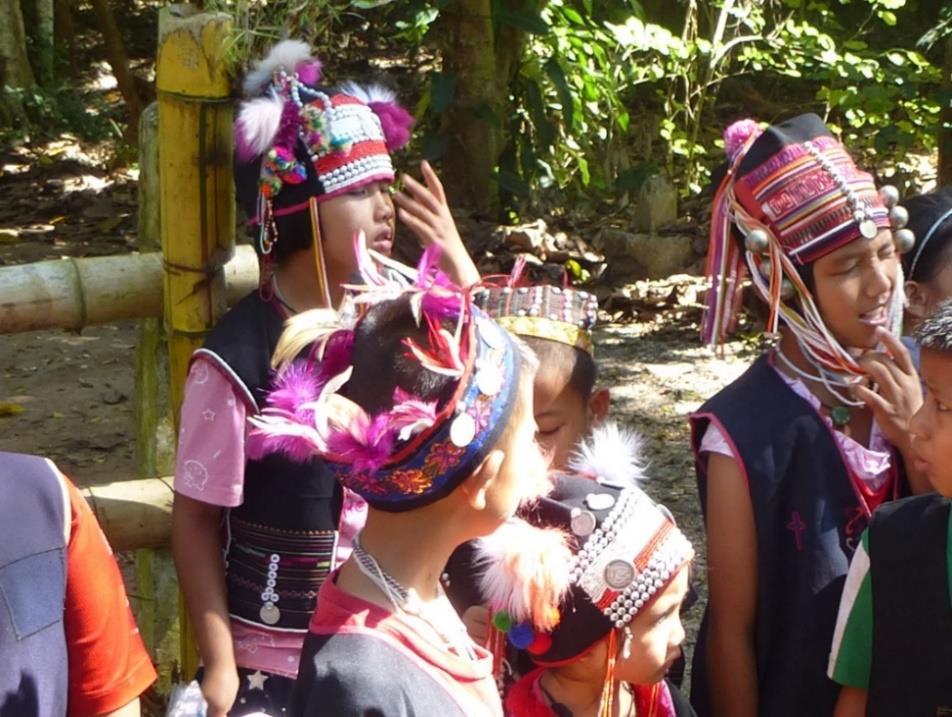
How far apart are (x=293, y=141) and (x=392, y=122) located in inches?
11.9

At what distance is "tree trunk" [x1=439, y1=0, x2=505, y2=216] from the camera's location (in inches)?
292

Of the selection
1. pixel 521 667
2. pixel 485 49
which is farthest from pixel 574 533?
pixel 485 49

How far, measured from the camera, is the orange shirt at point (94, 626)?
2.05m

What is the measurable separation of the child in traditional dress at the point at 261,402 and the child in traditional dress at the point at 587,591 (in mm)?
493

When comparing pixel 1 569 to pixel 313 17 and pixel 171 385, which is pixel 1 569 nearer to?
pixel 171 385

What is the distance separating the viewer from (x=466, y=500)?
75.9 inches

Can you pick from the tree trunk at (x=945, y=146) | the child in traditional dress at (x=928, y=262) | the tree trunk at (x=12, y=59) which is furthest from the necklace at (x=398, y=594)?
the tree trunk at (x=12, y=59)

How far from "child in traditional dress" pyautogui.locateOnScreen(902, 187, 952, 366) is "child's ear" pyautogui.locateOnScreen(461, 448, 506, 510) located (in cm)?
141

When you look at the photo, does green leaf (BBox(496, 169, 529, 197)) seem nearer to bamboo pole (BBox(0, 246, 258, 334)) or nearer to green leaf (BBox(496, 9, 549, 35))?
green leaf (BBox(496, 9, 549, 35))

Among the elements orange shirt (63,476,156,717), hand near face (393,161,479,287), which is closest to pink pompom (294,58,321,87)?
hand near face (393,161,479,287)

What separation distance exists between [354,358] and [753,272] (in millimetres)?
1020

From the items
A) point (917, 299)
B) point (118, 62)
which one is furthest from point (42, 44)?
point (917, 299)

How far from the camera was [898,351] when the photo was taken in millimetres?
2484

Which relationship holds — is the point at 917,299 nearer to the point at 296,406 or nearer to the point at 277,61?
the point at 277,61
